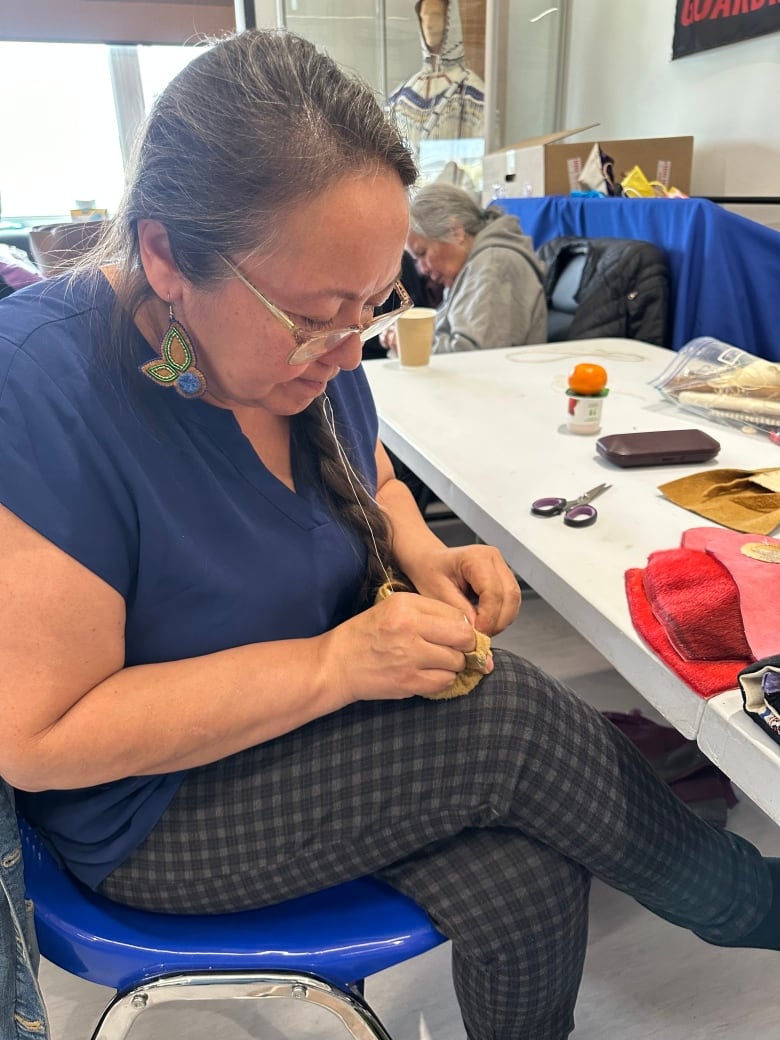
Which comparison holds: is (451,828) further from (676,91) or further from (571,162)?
(676,91)

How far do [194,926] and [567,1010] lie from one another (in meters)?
0.39

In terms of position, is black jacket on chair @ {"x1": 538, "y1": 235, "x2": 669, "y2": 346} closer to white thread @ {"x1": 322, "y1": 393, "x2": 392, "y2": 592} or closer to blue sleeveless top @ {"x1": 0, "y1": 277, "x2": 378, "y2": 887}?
white thread @ {"x1": 322, "y1": 393, "x2": 392, "y2": 592}

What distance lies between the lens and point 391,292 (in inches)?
30.2

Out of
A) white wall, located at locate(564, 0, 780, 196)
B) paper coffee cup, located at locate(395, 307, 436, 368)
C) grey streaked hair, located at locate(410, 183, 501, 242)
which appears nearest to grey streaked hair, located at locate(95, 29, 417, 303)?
paper coffee cup, located at locate(395, 307, 436, 368)

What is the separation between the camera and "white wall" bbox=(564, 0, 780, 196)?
2592 millimetres

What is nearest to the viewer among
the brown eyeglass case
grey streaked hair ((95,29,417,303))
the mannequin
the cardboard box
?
grey streaked hair ((95,29,417,303))

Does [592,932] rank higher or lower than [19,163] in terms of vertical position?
lower

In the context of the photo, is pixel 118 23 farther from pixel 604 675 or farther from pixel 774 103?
pixel 604 675

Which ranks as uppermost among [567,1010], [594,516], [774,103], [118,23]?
[118,23]

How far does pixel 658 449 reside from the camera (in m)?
1.01

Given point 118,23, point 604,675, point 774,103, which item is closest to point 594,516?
point 604,675

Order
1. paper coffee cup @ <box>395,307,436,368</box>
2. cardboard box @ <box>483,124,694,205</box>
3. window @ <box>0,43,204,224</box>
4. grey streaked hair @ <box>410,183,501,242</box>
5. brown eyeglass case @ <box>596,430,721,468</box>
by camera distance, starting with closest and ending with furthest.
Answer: brown eyeglass case @ <box>596,430,721,468</box>, paper coffee cup @ <box>395,307,436,368</box>, grey streaked hair @ <box>410,183,501,242</box>, cardboard box @ <box>483,124,694,205</box>, window @ <box>0,43,204,224</box>

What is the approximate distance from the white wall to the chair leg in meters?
2.80

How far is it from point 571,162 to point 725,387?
2.15m
